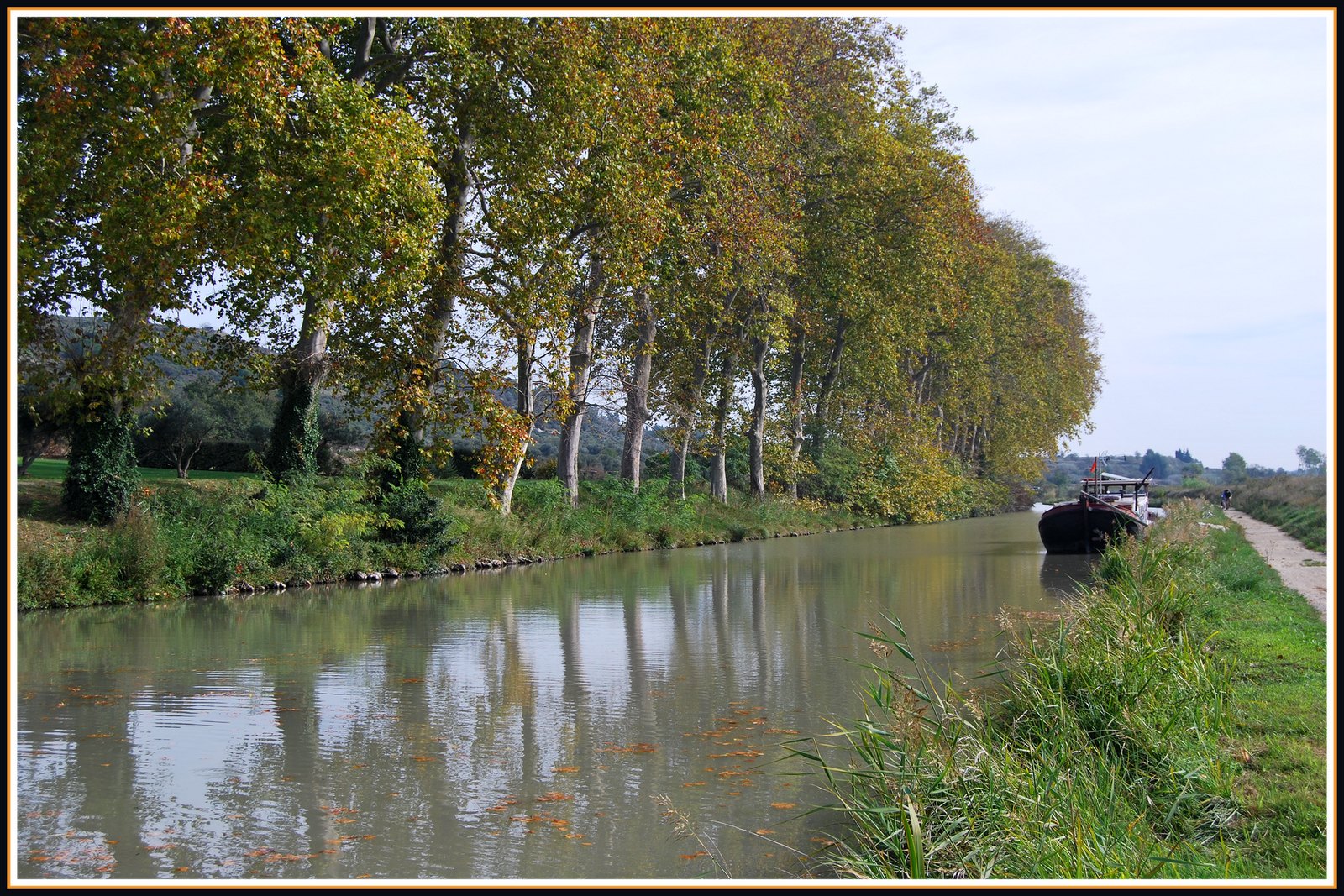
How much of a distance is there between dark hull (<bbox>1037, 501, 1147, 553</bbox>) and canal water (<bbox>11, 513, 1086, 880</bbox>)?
469 inches

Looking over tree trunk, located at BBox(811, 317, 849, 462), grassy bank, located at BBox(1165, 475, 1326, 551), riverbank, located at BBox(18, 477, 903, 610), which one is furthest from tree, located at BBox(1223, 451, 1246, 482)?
riverbank, located at BBox(18, 477, 903, 610)

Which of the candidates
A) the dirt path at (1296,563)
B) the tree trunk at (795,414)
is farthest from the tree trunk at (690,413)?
the dirt path at (1296,563)

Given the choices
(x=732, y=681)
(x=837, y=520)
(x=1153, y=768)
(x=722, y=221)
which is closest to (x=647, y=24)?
(x=722, y=221)

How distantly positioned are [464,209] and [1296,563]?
1849 centimetres

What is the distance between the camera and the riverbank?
16.0m

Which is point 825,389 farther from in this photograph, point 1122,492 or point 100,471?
point 100,471

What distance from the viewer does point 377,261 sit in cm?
1864

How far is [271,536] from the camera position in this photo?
1892cm

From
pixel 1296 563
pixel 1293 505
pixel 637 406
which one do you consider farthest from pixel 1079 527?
pixel 1293 505

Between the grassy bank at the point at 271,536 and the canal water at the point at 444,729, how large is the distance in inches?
25.9

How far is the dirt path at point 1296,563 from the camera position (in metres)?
17.1

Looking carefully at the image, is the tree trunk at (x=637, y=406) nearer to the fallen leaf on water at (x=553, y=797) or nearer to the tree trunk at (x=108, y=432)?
the tree trunk at (x=108, y=432)

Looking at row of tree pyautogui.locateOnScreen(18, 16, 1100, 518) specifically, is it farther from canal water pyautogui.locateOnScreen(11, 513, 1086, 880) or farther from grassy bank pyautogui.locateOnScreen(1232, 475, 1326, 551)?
grassy bank pyautogui.locateOnScreen(1232, 475, 1326, 551)

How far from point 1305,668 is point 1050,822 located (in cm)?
615
